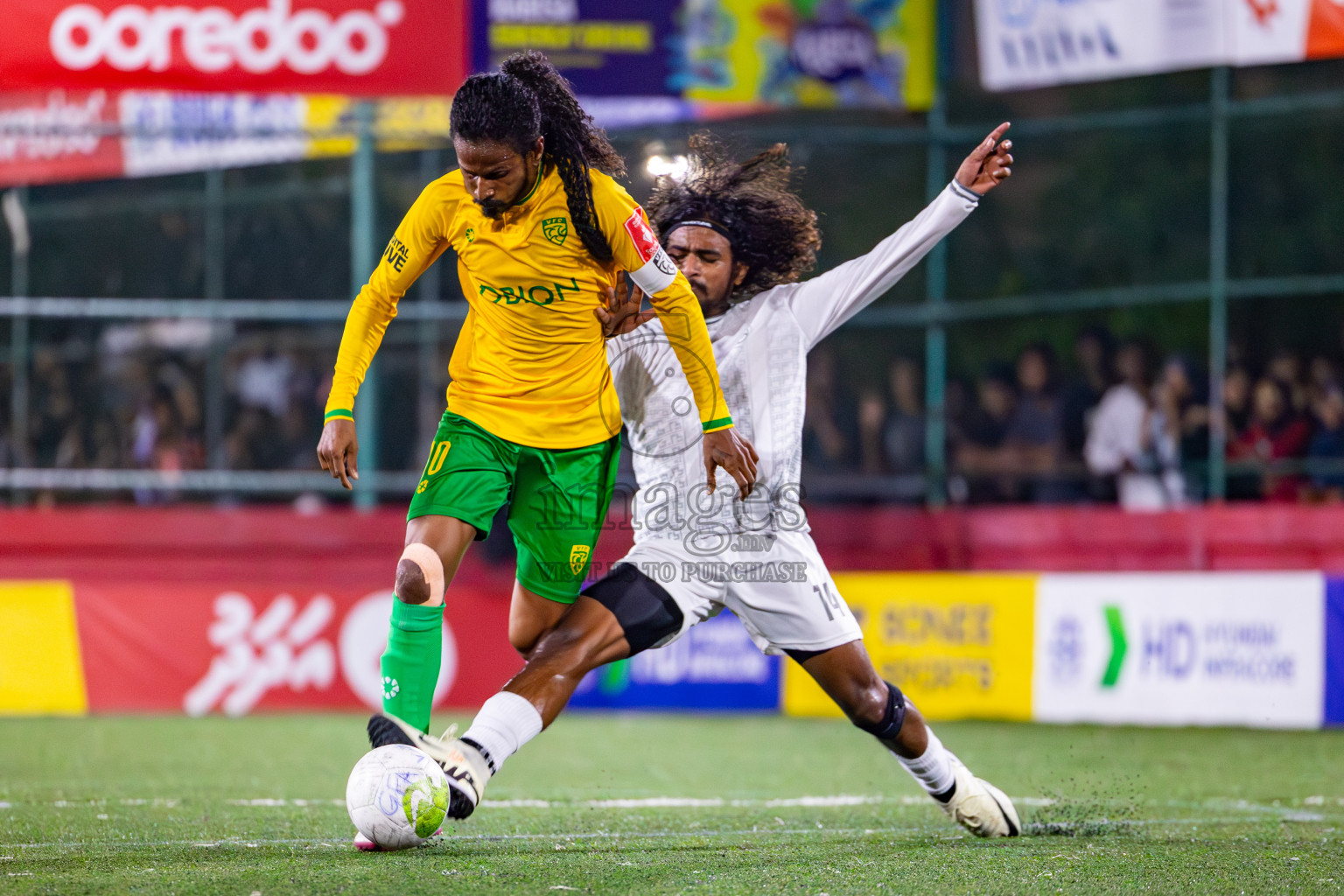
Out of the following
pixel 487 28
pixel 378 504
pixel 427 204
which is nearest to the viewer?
pixel 427 204

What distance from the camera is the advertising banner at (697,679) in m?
10.8

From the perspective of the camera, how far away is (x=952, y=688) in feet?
34.2

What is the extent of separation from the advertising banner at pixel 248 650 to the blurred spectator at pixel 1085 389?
4896 mm

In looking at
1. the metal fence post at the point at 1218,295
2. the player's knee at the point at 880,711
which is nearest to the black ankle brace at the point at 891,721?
the player's knee at the point at 880,711

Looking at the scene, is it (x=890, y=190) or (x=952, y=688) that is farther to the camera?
(x=890, y=190)

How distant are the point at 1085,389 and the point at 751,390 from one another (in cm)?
814

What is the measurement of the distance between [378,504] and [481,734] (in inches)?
333

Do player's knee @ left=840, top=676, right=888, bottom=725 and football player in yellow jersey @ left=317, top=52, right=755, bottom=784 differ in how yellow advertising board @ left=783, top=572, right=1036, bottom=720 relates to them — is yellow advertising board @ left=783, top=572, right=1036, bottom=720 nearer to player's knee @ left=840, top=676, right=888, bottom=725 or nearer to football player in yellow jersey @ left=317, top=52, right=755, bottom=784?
player's knee @ left=840, top=676, right=888, bottom=725

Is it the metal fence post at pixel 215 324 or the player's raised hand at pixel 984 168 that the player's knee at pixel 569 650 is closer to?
the player's raised hand at pixel 984 168

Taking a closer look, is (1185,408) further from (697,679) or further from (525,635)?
(525,635)

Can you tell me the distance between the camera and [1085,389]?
41.5 feet

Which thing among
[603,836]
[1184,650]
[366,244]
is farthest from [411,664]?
[366,244]

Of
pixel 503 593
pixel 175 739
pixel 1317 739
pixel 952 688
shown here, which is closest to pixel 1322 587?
pixel 1317 739

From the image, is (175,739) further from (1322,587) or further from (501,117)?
(1322,587)
